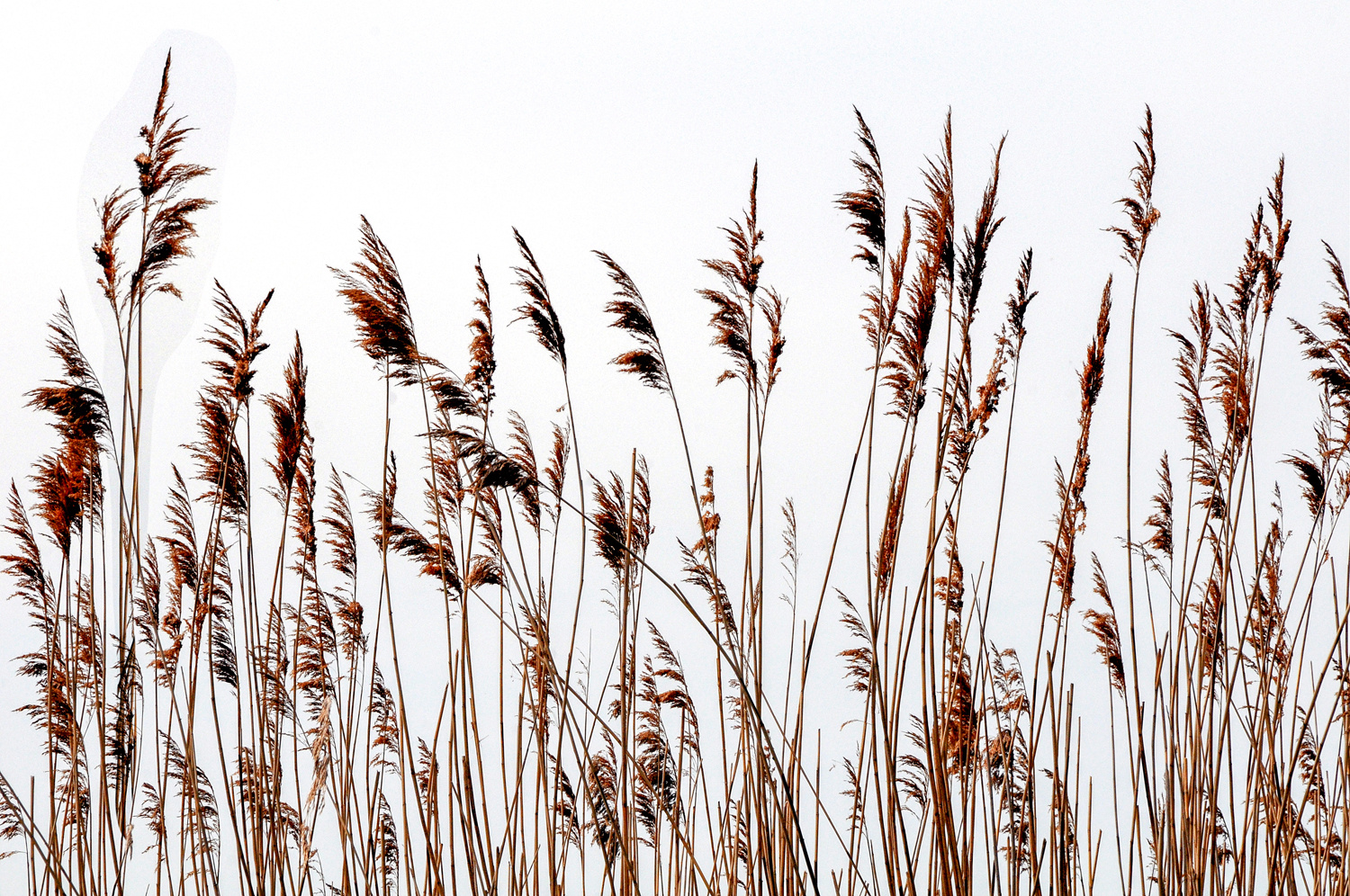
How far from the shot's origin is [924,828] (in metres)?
3.27

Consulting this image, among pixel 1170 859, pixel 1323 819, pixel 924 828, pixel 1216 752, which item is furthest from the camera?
pixel 1323 819

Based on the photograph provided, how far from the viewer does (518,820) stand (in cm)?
294

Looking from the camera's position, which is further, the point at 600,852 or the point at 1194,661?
the point at 1194,661

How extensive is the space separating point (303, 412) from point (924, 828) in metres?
2.24

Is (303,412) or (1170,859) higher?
(303,412)

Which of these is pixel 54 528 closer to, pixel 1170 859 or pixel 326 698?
pixel 326 698

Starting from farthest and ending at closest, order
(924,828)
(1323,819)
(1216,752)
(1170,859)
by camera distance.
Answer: (1323,819) < (924,828) < (1216,752) < (1170,859)

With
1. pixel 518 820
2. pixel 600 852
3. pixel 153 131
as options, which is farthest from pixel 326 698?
pixel 153 131

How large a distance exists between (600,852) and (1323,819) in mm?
2466

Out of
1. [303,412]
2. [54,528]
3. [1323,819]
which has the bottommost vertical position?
[1323,819]

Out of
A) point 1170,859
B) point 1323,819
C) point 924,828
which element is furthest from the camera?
point 1323,819

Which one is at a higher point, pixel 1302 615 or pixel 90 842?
pixel 1302 615

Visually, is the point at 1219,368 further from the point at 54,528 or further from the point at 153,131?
the point at 54,528

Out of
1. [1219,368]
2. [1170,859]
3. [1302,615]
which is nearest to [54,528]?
[1170,859]
